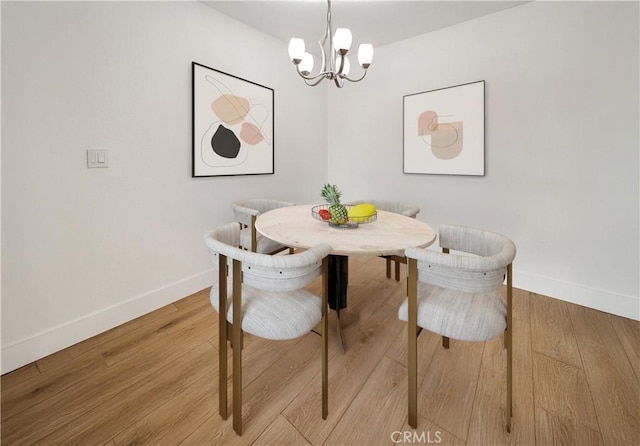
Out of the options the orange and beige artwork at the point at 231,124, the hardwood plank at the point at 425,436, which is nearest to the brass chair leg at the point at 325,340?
the hardwood plank at the point at 425,436

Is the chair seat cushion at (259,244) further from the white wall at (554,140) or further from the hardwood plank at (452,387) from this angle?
the white wall at (554,140)

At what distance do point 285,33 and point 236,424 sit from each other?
10.3ft

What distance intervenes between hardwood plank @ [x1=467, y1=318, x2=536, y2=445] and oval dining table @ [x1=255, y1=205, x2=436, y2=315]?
2.56 ft

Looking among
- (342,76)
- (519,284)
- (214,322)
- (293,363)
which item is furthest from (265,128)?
(519,284)

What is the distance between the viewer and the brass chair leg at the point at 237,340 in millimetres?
1104

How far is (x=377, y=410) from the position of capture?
1.32m

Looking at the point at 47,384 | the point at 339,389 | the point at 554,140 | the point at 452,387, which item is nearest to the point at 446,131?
the point at 554,140

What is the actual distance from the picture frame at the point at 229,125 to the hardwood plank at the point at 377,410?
199 cm

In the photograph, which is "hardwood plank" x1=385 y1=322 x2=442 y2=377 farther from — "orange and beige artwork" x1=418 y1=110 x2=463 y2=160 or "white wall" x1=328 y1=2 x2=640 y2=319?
"orange and beige artwork" x1=418 y1=110 x2=463 y2=160

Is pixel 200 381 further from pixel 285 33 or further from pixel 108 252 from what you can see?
pixel 285 33

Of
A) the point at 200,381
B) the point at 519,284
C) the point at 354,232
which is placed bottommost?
the point at 200,381

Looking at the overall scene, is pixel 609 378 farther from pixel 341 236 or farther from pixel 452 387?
pixel 341 236

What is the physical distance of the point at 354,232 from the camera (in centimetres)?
154

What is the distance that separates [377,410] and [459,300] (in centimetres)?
62
